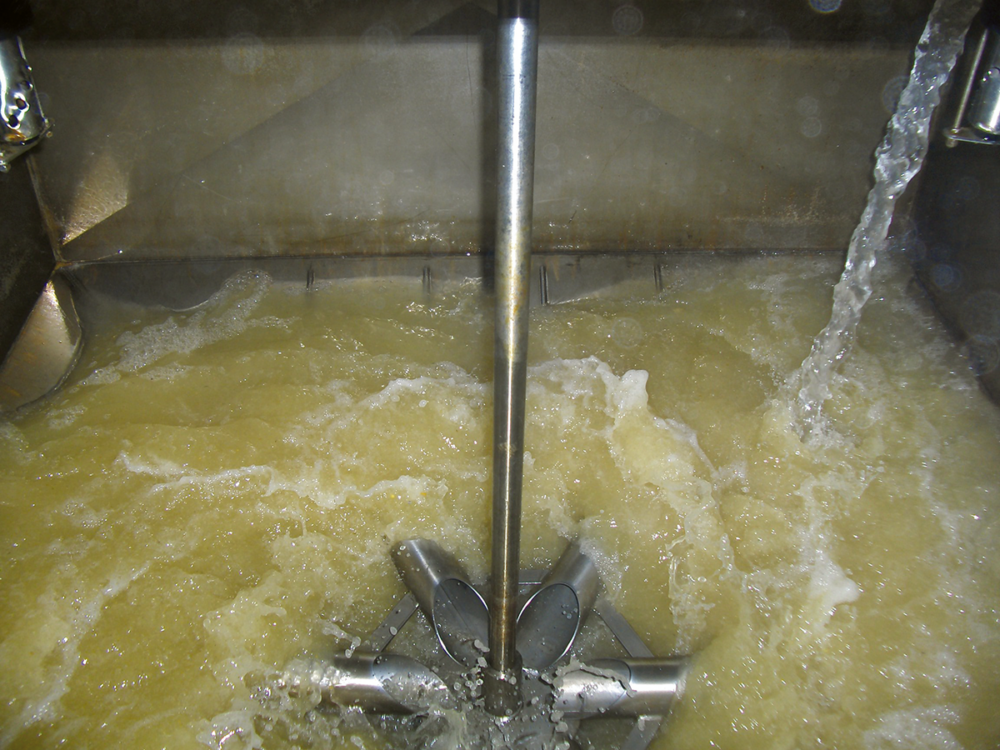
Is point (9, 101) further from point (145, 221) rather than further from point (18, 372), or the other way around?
point (18, 372)

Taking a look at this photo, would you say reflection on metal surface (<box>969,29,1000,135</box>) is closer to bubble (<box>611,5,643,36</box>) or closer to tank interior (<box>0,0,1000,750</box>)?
tank interior (<box>0,0,1000,750</box>)

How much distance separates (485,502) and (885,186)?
1.54 meters

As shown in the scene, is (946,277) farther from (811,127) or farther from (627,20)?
(627,20)

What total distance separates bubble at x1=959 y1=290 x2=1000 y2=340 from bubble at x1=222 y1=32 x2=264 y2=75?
2025 millimetres

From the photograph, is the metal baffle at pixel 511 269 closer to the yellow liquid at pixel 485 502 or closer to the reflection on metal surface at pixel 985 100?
the yellow liquid at pixel 485 502

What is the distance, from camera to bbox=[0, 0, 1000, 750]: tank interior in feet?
4.15

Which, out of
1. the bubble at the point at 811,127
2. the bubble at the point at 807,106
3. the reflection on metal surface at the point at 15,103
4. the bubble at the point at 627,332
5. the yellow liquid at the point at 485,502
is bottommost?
the yellow liquid at the point at 485,502

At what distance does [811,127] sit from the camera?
76.0 inches

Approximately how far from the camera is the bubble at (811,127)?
1.92 metres

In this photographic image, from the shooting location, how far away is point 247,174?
1901 millimetres

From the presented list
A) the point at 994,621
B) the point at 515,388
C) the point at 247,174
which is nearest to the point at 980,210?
the point at 994,621

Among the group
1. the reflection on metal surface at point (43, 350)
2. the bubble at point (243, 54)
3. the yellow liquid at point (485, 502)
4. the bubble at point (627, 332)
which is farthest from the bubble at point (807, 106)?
the reflection on metal surface at point (43, 350)

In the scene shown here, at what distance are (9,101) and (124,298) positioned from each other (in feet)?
1.96

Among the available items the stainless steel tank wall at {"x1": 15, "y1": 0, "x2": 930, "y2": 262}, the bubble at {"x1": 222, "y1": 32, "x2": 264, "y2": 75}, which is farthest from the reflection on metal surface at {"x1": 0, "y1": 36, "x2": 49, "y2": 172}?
the bubble at {"x1": 222, "y1": 32, "x2": 264, "y2": 75}
